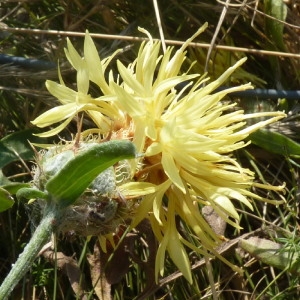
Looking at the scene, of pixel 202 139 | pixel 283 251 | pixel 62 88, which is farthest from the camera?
pixel 283 251

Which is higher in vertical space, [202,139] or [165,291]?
[202,139]

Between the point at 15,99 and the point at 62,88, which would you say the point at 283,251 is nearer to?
the point at 62,88

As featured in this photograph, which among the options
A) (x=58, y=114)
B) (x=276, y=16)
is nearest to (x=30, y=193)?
(x=58, y=114)

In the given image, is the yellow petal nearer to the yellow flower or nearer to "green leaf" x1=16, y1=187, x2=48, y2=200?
the yellow flower

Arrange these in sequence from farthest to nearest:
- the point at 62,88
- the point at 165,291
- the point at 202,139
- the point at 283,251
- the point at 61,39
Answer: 1. the point at 61,39
2. the point at 165,291
3. the point at 283,251
4. the point at 62,88
5. the point at 202,139

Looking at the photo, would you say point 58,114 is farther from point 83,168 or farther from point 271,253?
point 271,253

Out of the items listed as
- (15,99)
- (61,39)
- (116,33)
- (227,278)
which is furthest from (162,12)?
(227,278)

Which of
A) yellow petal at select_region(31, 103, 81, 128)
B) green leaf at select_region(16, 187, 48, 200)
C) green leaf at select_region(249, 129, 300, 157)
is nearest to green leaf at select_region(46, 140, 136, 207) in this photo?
green leaf at select_region(16, 187, 48, 200)

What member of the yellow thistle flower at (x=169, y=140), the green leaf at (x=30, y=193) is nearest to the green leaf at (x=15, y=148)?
the yellow thistle flower at (x=169, y=140)
